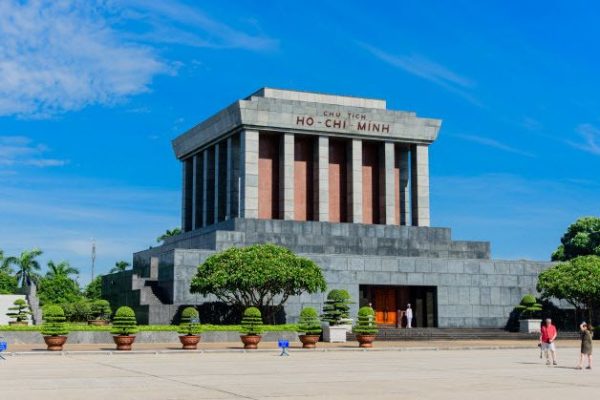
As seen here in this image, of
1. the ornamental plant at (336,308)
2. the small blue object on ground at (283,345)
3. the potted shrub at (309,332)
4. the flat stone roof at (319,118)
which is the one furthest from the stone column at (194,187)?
the small blue object on ground at (283,345)

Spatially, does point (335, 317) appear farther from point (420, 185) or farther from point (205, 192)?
point (205, 192)

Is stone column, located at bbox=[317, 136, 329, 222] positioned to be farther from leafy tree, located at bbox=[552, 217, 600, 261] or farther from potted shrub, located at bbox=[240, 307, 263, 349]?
leafy tree, located at bbox=[552, 217, 600, 261]

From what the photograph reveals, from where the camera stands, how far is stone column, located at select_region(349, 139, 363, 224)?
191 feet

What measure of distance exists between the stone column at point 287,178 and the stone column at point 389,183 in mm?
7320

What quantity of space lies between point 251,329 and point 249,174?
20071 millimetres

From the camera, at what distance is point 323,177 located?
57.4m

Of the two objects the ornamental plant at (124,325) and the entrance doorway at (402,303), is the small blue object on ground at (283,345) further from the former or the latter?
the entrance doorway at (402,303)

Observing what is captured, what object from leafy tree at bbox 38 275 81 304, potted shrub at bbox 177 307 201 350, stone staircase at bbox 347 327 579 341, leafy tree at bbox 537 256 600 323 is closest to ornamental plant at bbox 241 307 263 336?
potted shrub at bbox 177 307 201 350

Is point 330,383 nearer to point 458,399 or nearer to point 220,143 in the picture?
point 458,399

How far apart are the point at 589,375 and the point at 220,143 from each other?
42336mm

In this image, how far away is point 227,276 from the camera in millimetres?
42188

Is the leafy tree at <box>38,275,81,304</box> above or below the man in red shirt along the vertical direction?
above

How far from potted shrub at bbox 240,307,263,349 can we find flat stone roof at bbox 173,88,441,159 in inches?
825

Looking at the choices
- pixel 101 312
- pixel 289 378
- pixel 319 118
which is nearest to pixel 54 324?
pixel 101 312
